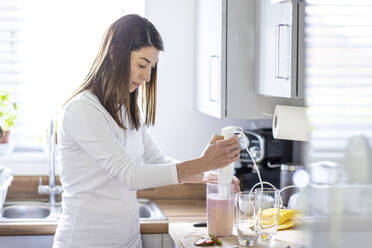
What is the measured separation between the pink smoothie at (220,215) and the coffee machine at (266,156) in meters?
0.66

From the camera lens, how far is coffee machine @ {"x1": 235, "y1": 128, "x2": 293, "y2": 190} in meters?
2.36

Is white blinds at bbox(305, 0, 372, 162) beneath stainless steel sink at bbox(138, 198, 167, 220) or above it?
above

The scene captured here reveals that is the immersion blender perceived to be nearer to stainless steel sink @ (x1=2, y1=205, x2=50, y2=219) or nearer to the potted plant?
stainless steel sink @ (x1=2, y1=205, x2=50, y2=219)

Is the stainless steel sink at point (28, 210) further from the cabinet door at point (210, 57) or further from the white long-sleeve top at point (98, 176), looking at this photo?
the cabinet door at point (210, 57)

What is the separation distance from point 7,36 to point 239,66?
1.34 m

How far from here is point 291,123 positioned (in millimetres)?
1905

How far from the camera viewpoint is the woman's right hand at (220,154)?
5.13ft

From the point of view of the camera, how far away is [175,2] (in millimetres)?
2609

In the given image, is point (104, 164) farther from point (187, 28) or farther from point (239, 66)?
point (187, 28)

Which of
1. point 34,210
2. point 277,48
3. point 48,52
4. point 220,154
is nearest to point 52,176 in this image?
point 34,210

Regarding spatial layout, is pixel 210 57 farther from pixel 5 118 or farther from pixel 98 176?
pixel 5 118

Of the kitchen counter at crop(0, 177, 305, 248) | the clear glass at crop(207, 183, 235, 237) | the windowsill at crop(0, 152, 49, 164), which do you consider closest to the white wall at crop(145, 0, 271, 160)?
the kitchen counter at crop(0, 177, 305, 248)

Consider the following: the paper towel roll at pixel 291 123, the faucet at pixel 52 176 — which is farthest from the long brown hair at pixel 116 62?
the faucet at pixel 52 176

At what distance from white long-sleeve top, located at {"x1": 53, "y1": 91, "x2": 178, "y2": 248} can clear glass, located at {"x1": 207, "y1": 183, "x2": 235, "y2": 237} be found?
0.70ft
